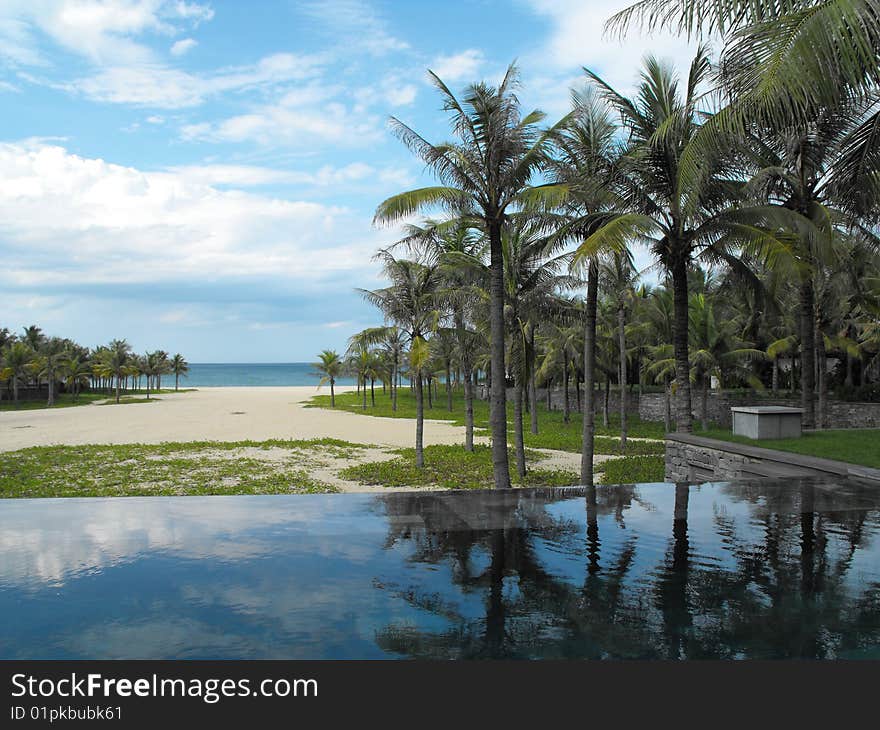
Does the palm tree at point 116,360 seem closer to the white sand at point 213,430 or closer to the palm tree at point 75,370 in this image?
the palm tree at point 75,370

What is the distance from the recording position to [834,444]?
1098 cm

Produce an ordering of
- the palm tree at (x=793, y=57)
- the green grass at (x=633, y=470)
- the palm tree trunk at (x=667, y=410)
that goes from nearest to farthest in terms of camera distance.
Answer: the palm tree at (x=793, y=57) < the green grass at (x=633, y=470) < the palm tree trunk at (x=667, y=410)

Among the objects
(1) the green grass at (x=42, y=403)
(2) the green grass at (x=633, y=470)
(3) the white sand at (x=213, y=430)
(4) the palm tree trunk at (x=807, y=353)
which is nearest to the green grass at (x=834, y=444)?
(4) the palm tree trunk at (x=807, y=353)

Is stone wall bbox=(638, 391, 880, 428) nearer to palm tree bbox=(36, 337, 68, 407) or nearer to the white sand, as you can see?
the white sand

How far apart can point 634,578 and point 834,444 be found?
8987 mm

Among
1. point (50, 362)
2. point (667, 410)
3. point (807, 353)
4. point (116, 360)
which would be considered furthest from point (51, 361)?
point (807, 353)

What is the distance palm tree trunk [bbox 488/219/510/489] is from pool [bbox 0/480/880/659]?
546 centimetres

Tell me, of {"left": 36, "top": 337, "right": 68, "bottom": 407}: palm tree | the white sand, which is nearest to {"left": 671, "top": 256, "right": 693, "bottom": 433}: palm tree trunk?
the white sand

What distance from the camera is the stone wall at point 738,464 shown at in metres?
8.23

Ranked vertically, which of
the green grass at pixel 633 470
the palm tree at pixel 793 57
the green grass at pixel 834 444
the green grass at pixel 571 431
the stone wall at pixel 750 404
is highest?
the palm tree at pixel 793 57

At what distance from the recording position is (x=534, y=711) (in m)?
2.62

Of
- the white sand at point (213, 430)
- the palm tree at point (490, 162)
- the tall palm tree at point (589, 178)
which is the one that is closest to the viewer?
the palm tree at point (490, 162)

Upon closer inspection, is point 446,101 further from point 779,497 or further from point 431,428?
point 431,428

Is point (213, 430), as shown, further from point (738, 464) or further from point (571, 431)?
point (738, 464)
